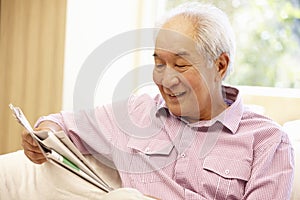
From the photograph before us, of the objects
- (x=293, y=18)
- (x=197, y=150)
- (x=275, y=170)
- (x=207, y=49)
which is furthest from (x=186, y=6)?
(x=293, y=18)

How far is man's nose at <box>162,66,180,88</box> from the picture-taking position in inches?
58.5

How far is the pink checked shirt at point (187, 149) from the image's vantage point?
4.70ft

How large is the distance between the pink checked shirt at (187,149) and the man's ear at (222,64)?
89 mm

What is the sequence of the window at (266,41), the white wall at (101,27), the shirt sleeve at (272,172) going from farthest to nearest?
the white wall at (101,27) → the window at (266,41) → the shirt sleeve at (272,172)

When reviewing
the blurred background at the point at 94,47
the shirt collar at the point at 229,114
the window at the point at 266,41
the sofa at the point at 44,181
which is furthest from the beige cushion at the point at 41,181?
the window at the point at 266,41

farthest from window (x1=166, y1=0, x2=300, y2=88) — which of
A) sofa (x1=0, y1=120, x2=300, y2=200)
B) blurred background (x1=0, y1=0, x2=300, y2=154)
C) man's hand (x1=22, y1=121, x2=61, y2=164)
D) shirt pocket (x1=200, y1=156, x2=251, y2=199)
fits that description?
man's hand (x1=22, y1=121, x2=61, y2=164)

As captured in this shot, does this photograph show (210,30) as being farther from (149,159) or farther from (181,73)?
(149,159)

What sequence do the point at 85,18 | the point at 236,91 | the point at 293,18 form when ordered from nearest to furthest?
the point at 236,91 < the point at 293,18 < the point at 85,18

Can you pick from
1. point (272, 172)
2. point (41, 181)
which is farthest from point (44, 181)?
point (272, 172)

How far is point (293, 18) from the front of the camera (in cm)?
264

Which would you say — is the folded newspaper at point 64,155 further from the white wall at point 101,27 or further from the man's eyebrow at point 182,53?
the white wall at point 101,27

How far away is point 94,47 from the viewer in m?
2.93

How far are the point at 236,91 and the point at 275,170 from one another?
0.32 m

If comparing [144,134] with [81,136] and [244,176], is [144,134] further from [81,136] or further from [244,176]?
[244,176]
